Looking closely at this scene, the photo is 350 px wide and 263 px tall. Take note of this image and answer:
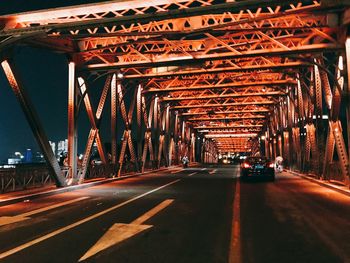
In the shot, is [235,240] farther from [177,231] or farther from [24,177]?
[24,177]

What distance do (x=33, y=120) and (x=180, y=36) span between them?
23.6 ft

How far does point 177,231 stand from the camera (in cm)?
741

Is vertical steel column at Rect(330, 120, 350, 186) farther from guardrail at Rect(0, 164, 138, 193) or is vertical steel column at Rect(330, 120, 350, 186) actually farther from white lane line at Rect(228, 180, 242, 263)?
guardrail at Rect(0, 164, 138, 193)

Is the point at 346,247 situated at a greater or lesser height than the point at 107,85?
lesser

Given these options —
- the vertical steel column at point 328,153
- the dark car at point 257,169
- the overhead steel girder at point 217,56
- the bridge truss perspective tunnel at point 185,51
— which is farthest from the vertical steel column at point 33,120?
the vertical steel column at point 328,153

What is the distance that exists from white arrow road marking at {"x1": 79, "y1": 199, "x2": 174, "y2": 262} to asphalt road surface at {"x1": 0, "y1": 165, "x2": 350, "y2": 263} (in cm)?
2

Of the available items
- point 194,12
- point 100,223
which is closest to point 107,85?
point 194,12

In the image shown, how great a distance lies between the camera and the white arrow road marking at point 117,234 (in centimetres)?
599

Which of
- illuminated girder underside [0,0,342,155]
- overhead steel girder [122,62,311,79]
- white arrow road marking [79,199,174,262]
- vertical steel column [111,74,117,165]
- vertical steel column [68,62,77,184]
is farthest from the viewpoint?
Result: vertical steel column [111,74,117,165]

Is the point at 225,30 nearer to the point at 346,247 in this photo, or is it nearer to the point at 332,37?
the point at 332,37

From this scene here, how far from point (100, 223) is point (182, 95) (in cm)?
3411

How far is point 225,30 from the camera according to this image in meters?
17.3

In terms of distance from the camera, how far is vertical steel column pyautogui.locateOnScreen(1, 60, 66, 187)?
1481cm

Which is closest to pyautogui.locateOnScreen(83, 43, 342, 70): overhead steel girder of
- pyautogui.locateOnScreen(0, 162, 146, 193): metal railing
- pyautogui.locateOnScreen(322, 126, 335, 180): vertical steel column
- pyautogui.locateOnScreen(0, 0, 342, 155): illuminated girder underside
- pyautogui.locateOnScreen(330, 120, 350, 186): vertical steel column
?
pyautogui.locateOnScreen(0, 0, 342, 155): illuminated girder underside
